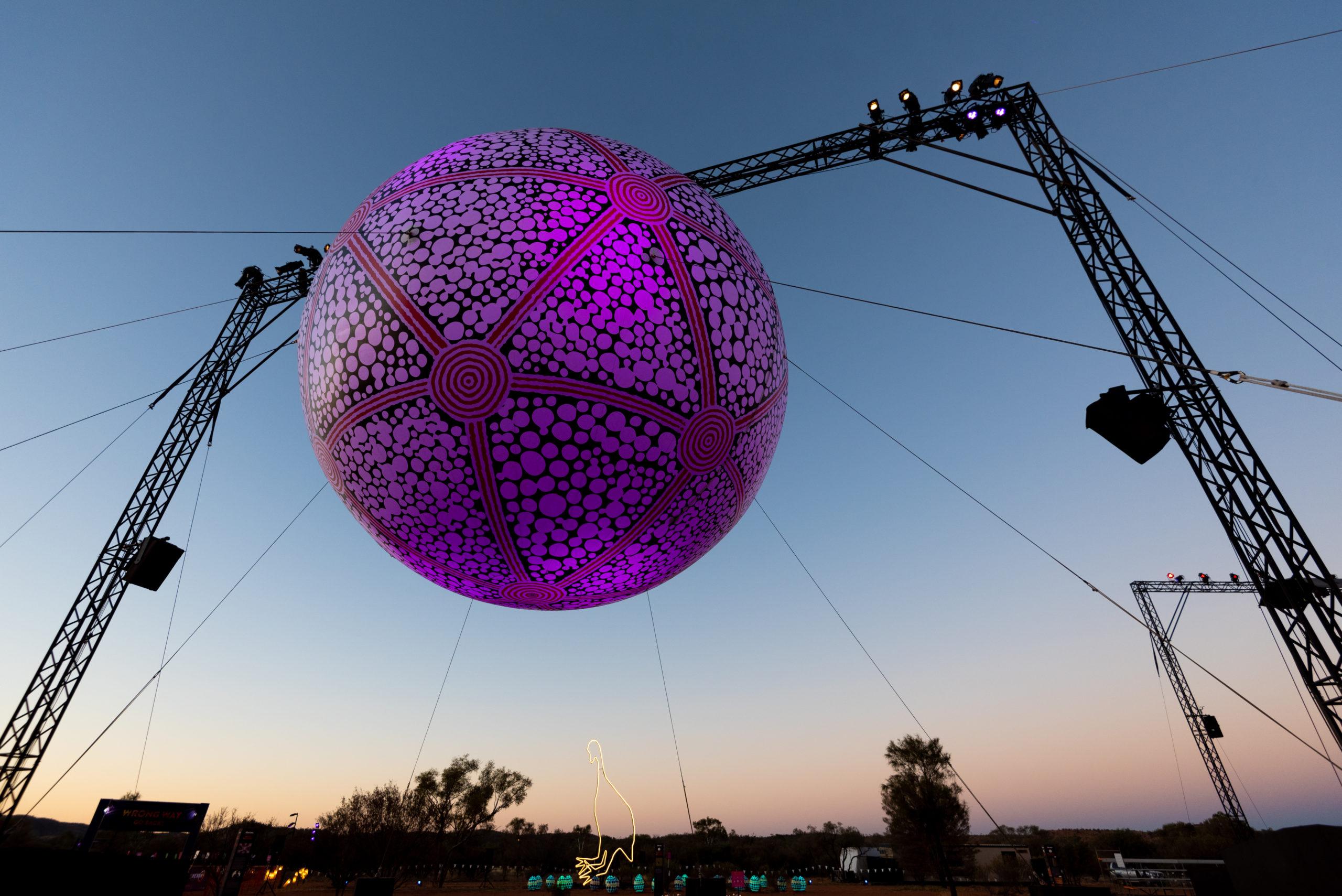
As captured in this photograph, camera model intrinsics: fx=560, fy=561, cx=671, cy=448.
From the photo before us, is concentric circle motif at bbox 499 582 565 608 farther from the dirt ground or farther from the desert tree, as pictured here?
the desert tree

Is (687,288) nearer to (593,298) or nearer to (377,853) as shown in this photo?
(593,298)

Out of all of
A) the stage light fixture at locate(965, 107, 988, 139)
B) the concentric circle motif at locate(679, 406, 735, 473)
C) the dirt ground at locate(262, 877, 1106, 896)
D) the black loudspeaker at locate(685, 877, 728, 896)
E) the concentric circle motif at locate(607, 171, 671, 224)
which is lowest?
the dirt ground at locate(262, 877, 1106, 896)

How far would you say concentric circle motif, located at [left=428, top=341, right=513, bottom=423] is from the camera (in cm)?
241

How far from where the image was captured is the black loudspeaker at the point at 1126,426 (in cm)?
707

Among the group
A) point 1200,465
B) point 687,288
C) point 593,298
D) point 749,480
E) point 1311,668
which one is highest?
point 1200,465

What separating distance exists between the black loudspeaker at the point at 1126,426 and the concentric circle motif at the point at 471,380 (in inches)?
298

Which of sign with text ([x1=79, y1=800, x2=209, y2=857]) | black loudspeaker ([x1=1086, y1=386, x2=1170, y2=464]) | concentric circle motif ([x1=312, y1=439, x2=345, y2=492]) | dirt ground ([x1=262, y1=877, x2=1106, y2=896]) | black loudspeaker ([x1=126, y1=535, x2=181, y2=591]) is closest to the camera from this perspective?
concentric circle motif ([x1=312, y1=439, x2=345, y2=492])

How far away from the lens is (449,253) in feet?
8.36

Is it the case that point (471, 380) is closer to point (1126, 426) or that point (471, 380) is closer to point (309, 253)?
point (1126, 426)

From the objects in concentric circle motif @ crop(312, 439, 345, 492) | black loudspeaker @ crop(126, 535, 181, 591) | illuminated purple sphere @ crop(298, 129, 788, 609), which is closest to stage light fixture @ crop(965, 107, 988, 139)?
illuminated purple sphere @ crop(298, 129, 788, 609)

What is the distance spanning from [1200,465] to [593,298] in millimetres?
8368

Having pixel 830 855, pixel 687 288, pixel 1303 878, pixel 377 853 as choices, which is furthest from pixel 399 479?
pixel 830 855

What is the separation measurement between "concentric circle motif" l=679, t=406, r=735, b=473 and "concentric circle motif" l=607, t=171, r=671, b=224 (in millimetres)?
1015

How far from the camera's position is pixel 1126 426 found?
23.3ft
